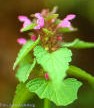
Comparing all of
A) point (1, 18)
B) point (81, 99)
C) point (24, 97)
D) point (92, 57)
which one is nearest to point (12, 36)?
point (1, 18)

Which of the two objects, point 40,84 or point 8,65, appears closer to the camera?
point 40,84

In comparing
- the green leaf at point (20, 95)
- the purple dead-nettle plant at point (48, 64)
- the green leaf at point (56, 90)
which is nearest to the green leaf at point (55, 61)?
the purple dead-nettle plant at point (48, 64)

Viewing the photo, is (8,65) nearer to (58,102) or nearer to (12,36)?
(12,36)

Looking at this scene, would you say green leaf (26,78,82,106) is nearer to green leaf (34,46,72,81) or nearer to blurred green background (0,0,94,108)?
green leaf (34,46,72,81)

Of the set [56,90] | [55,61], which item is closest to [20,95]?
[56,90]

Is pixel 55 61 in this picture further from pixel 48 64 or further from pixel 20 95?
pixel 20 95

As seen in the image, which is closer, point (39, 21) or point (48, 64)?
point (48, 64)
